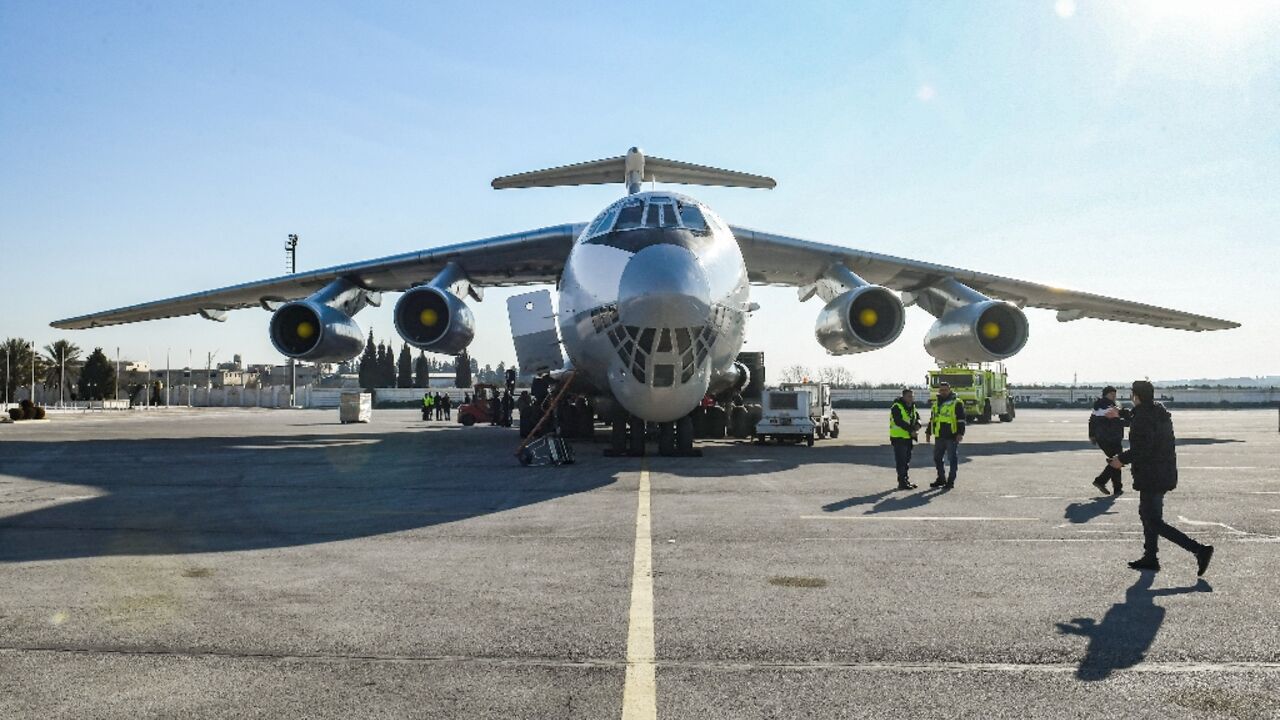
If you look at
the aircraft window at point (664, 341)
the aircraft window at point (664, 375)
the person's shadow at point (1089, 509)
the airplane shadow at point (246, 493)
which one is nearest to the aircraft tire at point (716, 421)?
the airplane shadow at point (246, 493)

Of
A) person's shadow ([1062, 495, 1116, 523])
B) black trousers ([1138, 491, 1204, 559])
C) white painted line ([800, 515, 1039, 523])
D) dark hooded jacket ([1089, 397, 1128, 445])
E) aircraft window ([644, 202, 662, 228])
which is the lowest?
person's shadow ([1062, 495, 1116, 523])

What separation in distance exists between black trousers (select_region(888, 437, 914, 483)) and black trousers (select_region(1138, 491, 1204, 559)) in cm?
474

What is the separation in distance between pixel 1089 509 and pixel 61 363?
93.8m

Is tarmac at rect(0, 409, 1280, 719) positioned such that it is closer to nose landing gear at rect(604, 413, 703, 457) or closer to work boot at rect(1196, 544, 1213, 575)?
work boot at rect(1196, 544, 1213, 575)

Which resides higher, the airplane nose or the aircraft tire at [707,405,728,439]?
the airplane nose

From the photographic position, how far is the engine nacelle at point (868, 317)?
17281 millimetres

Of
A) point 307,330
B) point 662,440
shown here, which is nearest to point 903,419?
point 662,440

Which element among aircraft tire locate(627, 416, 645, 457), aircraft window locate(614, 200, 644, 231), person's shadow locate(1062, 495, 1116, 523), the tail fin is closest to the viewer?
person's shadow locate(1062, 495, 1116, 523)

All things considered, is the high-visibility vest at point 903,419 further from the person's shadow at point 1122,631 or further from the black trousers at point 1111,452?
the person's shadow at point 1122,631

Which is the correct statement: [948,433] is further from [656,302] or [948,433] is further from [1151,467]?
[1151,467]

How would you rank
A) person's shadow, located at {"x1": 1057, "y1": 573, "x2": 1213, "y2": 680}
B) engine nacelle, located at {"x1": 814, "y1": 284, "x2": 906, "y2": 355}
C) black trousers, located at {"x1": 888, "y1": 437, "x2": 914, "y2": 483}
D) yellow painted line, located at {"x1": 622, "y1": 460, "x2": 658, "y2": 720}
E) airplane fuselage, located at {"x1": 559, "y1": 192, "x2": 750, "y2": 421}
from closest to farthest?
yellow painted line, located at {"x1": 622, "y1": 460, "x2": 658, "y2": 720} → person's shadow, located at {"x1": 1057, "y1": 573, "x2": 1213, "y2": 680} → black trousers, located at {"x1": 888, "y1": 437, "x2": 914, "y2": 483} → airplane fuselage, located at {"x1": 559, "y1": 192, "x2": 750, "y2": 421} → engine nacelle, located at {"x1": 814, "y1": 284, "x2": 906, "y2": 355}

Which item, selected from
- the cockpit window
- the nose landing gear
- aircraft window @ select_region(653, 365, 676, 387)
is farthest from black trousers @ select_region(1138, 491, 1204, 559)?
the nose landing gear

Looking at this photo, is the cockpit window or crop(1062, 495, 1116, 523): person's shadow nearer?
crop(1062, 495, 1116, 523): person's shadow

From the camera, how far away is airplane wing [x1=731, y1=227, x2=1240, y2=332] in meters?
19.4
